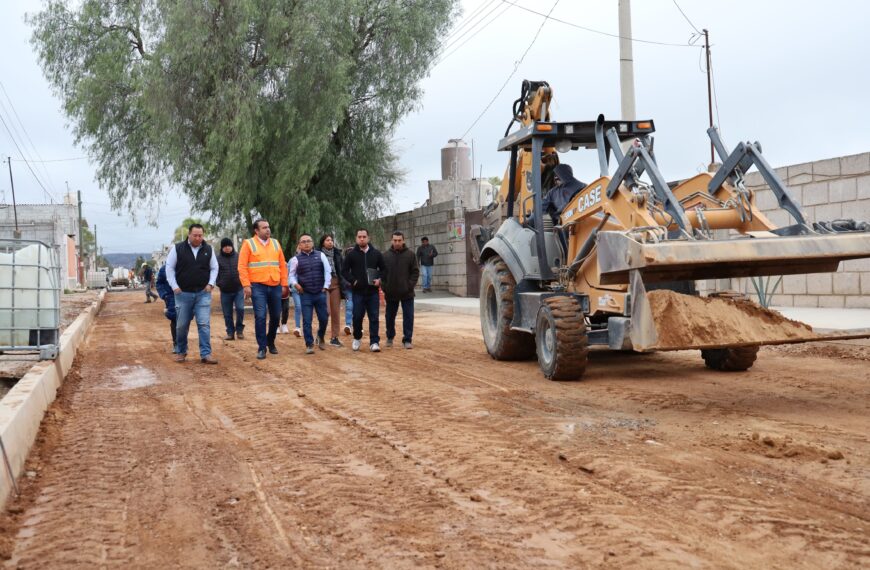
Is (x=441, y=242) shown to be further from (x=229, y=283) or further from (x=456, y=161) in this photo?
(x=229, y=283)

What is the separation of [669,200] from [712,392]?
1755mm

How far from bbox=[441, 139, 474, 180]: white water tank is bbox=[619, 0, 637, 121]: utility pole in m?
16.5

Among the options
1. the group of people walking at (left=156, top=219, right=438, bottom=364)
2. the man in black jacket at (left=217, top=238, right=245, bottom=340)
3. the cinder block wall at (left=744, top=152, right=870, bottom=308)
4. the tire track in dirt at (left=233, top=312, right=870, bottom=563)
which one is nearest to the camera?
the tire track in dirt at (left=233, top=312, right=870, bottom=563)

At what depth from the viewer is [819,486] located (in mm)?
4441

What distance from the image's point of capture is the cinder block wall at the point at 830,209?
13.1 meters

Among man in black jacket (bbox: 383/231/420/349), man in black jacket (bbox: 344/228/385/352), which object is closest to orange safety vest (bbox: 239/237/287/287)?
man in black jacket (bbox: 344/228/385/352)

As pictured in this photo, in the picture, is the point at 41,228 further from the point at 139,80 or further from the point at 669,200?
the point at 669,200

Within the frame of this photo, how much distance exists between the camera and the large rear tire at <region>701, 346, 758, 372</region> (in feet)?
28.1

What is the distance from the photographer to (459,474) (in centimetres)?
488

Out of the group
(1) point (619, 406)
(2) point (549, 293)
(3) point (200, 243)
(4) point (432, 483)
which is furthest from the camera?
(3) point (200, 243)

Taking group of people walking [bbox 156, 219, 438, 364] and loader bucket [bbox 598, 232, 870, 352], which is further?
group of people walking [bbox 156, 219, 438, 364]

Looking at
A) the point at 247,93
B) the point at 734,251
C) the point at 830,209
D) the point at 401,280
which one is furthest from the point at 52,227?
the point at 734,251

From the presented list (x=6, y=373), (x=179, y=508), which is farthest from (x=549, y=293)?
(x=6, y=373)

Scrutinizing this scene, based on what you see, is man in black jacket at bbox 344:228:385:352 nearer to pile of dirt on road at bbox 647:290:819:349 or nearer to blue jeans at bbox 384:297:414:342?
blue jeans at bbox 384:297:414:342
